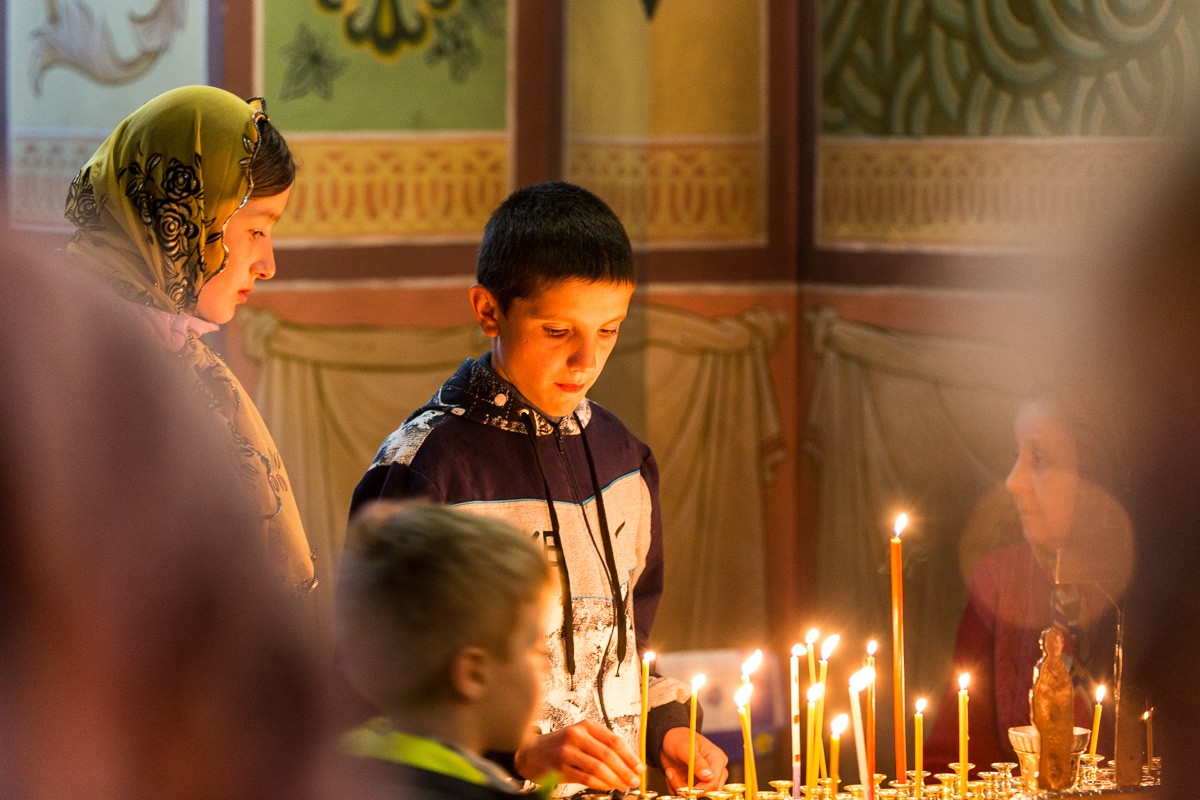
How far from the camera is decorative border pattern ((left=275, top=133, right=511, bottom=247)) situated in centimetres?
490

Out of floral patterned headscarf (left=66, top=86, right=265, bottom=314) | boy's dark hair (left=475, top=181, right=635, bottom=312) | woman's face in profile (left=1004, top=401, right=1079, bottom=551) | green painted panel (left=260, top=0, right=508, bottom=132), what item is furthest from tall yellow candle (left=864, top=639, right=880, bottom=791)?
green painted panel (left=260, top=0, right=508, bottom=132)

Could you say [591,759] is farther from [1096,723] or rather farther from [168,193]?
[168,193]

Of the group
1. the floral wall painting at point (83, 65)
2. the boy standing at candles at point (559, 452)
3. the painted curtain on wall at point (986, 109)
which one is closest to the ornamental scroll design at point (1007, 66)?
the painted curtain on wall at point (986, 109)

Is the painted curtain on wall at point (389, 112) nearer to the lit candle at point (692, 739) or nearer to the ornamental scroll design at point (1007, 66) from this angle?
the ornamental scroll design at point (1007, 66)

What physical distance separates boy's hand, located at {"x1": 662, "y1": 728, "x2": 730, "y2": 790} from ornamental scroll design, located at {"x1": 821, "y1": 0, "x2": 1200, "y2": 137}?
2.11m

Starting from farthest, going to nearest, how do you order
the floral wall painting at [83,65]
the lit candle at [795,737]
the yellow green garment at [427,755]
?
the floral wall painting at [83,65]
the lit candle at [795,737]
the yellow green garment at [427,755]

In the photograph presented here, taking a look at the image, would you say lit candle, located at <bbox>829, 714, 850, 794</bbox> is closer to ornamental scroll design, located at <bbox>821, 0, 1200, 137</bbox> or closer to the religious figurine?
the religious figurine

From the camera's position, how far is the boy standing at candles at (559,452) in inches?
101

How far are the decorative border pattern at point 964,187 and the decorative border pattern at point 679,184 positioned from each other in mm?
253

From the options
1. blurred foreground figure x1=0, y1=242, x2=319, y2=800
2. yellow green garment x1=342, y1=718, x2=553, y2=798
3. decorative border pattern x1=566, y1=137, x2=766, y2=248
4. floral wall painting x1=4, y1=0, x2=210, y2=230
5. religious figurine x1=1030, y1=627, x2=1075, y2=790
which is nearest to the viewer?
blurred foreground figure x1=0, y1=242, x2=319, y2=800

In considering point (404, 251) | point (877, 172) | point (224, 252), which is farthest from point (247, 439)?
point (877, 172)

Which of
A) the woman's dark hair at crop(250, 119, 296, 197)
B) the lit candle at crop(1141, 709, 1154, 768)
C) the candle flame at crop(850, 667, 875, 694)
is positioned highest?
the woman's dark hair at crop(250, 119, 296, 197)

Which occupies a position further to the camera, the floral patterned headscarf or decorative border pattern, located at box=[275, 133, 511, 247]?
decorative border pattern, located at box=[275, 133, 511, 247]

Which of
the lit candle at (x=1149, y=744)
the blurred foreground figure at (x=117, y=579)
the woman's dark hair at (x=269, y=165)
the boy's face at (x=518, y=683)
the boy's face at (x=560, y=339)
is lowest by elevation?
the lit candle at (x=1149, y=744)
